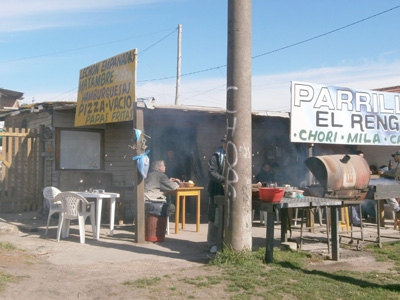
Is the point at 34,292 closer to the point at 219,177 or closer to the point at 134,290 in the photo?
the point at 134,290

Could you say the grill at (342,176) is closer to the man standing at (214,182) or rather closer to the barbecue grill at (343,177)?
the barbecue grill at (343,177)

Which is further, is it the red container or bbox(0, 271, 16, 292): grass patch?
the red container

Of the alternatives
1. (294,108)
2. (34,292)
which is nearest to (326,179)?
(294,108)

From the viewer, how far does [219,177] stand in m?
7.57

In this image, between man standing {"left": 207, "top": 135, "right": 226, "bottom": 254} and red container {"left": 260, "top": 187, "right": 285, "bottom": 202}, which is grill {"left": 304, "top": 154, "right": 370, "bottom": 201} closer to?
red container {"left": 260, "top": 187, "right": 285, "bottom": 202}

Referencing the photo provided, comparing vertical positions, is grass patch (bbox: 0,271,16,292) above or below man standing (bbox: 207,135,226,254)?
below

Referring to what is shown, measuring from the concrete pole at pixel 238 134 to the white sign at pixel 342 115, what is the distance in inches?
162

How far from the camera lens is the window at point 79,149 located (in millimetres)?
12102

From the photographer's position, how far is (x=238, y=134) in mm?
6746

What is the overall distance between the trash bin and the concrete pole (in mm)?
2070

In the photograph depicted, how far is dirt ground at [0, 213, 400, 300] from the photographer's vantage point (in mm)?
5270

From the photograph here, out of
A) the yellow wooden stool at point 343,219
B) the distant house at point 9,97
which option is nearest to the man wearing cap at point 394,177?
the yellow wooden stool at point 343,219

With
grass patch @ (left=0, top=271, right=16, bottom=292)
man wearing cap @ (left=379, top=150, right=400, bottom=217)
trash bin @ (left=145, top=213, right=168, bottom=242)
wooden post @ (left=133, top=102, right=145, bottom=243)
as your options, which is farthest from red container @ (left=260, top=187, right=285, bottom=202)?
man wearing cap @ (left=379, top=150, right=400, bottom=217)

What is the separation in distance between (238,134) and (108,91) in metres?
4.10
